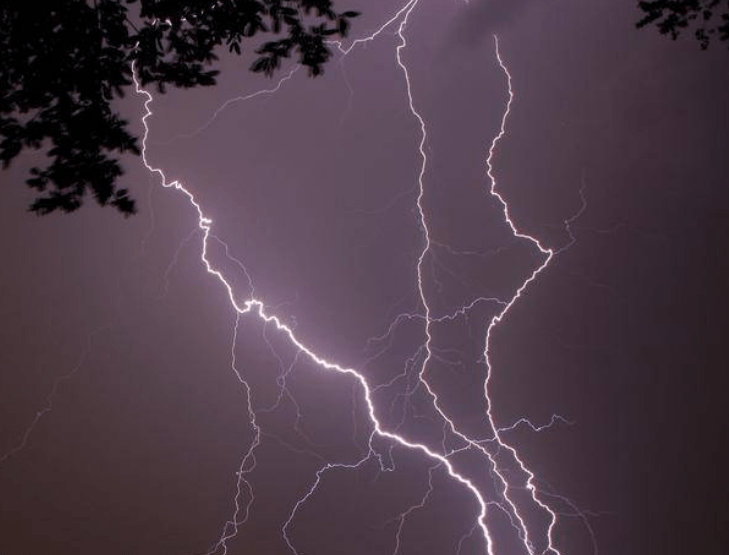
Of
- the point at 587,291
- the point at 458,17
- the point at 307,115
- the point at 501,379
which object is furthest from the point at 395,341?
the point at 458,17

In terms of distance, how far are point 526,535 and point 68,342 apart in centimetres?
329

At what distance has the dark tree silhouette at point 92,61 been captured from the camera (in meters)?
1.94

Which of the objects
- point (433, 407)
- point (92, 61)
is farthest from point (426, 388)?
point (92, 61)

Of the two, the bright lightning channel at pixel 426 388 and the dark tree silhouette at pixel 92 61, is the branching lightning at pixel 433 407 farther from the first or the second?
the dark tree silhouette at pixel 92 61

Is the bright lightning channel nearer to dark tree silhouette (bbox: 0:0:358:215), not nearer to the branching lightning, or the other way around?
the branching lightning

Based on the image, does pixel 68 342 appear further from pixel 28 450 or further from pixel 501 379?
pixel 501 379

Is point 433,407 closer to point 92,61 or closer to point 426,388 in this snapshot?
point 426,388

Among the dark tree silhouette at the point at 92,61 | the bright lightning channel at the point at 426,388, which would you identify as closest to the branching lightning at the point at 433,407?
the bright lightning channel at the point at 426,388

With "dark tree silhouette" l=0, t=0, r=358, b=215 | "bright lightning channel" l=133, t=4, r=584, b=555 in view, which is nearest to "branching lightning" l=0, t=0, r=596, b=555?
"bright lightning channel" l=133, t=4, r=584, b=555

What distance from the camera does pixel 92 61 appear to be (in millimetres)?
2059

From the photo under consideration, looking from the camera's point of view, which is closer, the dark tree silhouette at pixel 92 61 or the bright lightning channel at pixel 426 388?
the dark tree silhouette at pixel 92 61

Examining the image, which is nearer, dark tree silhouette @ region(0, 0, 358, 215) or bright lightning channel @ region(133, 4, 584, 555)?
dark tree silhouette @ region(0, 0, 358, 215)

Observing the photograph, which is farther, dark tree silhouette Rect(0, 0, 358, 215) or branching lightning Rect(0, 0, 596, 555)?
branching lightning Rect(0, 0, 596, 555)

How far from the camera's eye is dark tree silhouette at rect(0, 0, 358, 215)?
194 centimetres
